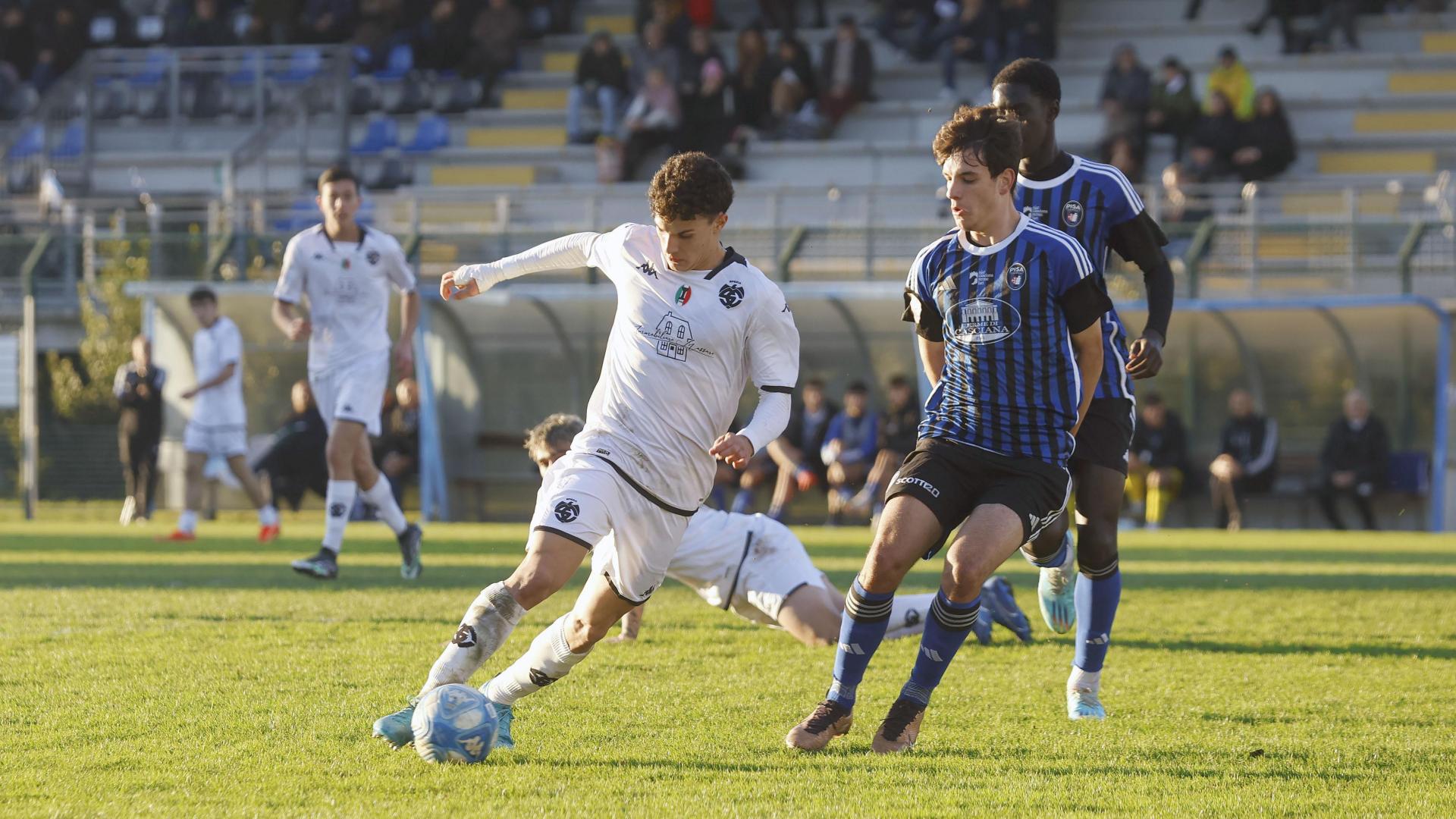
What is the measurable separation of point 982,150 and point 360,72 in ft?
75.4

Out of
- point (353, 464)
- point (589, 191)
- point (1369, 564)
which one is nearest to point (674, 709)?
point (353, 464)

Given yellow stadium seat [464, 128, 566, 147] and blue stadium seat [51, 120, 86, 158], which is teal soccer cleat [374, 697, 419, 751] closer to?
yellow stadium seat [464, 128, 566, 147]

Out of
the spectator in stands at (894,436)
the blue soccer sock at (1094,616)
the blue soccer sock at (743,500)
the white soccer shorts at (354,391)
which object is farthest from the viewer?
the blue soccer sock at (743,500)

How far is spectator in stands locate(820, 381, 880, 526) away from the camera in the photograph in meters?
17.4

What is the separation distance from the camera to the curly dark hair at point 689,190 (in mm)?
5086

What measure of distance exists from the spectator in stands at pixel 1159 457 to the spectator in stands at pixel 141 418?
32.6 feet

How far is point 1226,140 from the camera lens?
21.5 meters

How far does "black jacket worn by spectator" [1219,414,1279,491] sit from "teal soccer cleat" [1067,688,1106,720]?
12.0 m

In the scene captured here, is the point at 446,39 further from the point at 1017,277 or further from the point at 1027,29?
the point at 1017,277

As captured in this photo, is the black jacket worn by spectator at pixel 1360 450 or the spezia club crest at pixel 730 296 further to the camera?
the black jacket worn by spectator at pixel 1360 450

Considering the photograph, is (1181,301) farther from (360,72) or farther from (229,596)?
(360,72)

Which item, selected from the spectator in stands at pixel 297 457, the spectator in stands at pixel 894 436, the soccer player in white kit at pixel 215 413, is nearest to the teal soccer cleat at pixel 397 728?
the soccer player in white kit at pixel 215 413

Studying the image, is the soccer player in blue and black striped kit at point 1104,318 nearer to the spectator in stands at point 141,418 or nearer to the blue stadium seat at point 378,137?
the spectator in stands at point 141,418

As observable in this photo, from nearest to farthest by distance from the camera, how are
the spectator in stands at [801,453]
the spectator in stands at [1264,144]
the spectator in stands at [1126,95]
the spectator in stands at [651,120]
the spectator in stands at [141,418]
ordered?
the spectator in stands at [801,453], the spectator in stands at [141,418], the spectator in stands at [1264,144], the spectator in stands at [1126,95], the spectator in stands at [651,120]
